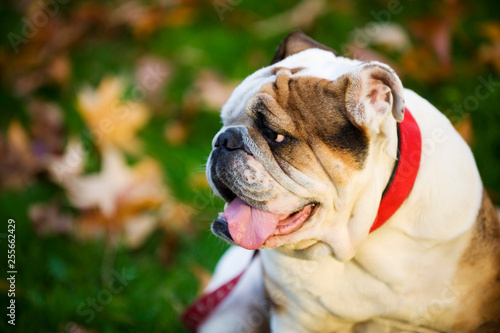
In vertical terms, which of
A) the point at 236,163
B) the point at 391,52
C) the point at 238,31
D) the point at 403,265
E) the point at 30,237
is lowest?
the point at 30,237

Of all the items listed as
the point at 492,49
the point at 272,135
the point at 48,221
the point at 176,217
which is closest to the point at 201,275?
the point at 176,217

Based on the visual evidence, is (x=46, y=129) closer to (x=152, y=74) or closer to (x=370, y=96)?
(x=152, y=74)

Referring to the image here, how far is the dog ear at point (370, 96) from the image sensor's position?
7.03ft

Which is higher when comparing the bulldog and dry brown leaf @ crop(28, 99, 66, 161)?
the bulldog

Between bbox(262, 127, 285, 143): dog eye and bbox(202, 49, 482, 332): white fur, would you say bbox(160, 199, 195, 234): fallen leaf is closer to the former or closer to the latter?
bbox(202, 49, 482, 332): white fur

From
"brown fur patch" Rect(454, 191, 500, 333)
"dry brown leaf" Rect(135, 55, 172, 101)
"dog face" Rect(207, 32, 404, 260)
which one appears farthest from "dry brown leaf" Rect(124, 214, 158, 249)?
"brown fur patch" Rect(454, 191, 500, 333)

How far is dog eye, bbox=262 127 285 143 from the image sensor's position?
2287 mm

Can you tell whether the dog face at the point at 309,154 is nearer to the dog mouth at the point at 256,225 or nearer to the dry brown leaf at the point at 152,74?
the dog mouth at the point at 256,225

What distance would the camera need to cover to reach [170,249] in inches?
167

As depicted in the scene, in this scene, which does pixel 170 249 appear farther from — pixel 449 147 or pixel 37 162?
pixel 449 147

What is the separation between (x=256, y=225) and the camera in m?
2.36

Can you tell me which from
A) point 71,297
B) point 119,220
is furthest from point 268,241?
point 119,220

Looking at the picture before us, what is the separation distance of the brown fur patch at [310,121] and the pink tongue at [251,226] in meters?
0.26

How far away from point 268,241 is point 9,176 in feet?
10.6
